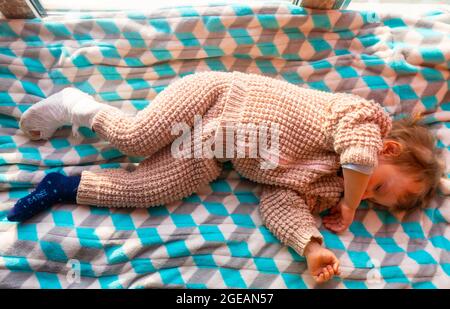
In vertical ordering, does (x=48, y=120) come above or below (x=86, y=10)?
below

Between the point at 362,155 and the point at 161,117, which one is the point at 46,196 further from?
the point at 362,155

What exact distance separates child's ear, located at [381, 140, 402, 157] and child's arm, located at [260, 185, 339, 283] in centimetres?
27

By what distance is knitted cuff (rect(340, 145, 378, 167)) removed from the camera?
3.21ft

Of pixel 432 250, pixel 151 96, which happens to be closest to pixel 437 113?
pixel 432 250

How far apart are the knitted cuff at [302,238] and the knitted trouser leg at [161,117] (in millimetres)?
414

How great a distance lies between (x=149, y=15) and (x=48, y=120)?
1.51 feet

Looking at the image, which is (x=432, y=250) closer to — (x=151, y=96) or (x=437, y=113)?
(x=437, y=113)

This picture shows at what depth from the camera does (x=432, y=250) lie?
111 centimetres

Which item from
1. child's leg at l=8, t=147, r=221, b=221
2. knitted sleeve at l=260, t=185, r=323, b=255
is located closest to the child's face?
knitted sleeve at l=260, t=185, r=323, b=255

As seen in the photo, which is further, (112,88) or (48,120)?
(112,88)

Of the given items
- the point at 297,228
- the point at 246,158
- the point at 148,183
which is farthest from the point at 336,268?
the point at 148,183

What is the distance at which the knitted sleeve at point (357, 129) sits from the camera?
0.99 meters

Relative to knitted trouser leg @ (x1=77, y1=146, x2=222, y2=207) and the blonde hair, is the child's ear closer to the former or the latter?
the blonde hair
